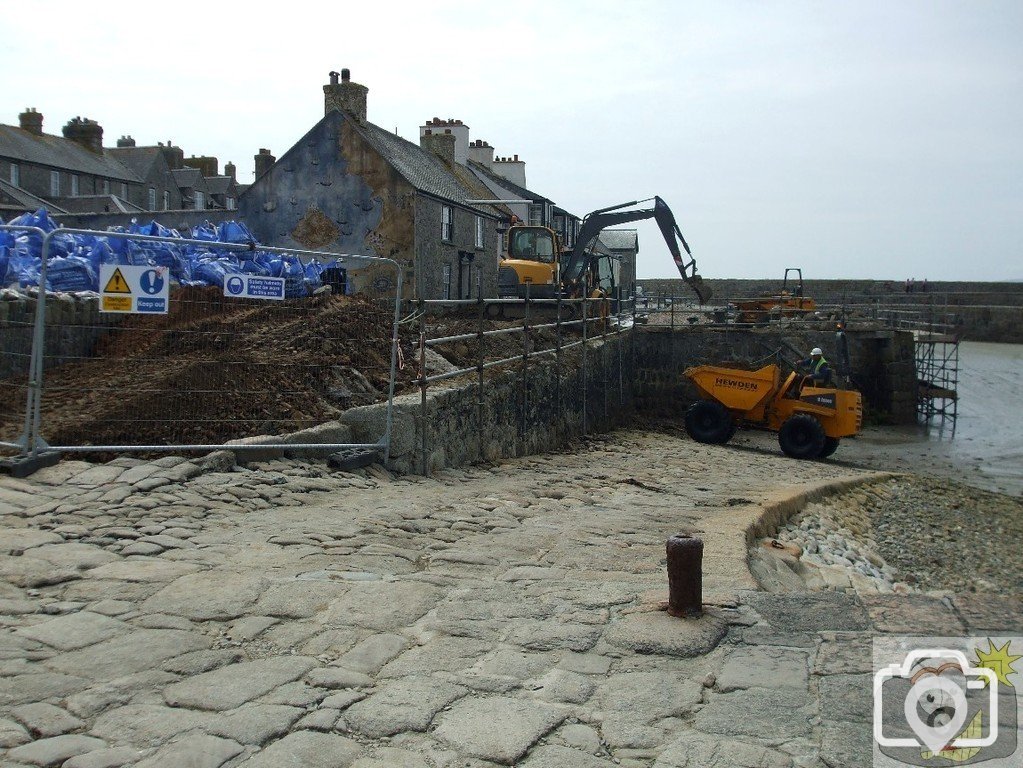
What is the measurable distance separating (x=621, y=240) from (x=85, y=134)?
30.5m

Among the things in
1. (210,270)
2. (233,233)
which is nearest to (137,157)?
(233,233)

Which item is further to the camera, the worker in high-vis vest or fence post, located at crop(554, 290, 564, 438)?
the worker in high-vis vest

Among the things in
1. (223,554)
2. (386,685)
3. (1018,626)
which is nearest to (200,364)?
(223,554)

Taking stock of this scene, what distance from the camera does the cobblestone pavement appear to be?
3.69 metres

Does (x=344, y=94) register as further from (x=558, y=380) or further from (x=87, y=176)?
(x=87, y=176)

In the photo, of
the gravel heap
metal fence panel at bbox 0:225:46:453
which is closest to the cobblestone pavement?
metal fence panel at bbox 0:225:46:453

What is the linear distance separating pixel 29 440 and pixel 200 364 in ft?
A: 5.99

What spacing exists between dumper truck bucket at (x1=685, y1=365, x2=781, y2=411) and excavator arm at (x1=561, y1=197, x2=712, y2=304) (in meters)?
5.63

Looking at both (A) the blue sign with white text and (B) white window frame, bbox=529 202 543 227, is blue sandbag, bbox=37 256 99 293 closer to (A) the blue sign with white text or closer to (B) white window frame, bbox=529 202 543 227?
(A) the blue sign with white text

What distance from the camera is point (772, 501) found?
11.2 m

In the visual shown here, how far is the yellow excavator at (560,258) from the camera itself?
76.9 feet

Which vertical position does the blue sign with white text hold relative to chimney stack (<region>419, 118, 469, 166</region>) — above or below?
below

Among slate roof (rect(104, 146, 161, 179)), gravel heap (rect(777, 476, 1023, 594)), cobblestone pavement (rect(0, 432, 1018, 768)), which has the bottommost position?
gravel heap (rect(777, 476, 1023, 594))

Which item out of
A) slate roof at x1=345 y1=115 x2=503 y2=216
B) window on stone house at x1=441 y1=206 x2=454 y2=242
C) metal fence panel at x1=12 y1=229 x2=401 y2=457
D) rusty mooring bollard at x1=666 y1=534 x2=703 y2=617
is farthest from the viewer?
window on stone house at x1=441 y1=206 x2=454 y2=242
